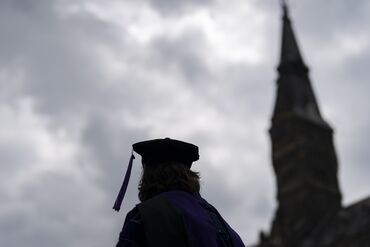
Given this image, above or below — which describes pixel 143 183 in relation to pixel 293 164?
below

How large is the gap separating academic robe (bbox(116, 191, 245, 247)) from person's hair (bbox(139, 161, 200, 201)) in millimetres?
103

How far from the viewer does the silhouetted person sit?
409 centimetres

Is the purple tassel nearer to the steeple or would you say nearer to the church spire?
the steeple

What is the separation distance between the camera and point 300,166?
63.2 m

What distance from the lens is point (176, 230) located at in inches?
162

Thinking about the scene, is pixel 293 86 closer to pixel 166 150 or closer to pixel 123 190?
pixel 123 190

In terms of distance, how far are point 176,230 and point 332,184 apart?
6255cm

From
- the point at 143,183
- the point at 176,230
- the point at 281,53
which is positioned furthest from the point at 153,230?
the point at 281,53

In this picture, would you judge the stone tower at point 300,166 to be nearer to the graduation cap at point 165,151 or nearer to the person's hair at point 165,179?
the graduation cap at point 165,151

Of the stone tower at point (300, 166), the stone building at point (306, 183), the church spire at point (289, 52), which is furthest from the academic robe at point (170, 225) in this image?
the church spire at point (289, 52)

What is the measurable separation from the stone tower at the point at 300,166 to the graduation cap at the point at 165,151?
191ft

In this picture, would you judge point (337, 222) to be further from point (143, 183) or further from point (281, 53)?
point (143, 183)

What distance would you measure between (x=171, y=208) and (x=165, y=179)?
34 cm

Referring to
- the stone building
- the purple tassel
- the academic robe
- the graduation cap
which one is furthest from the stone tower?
the academic robe
